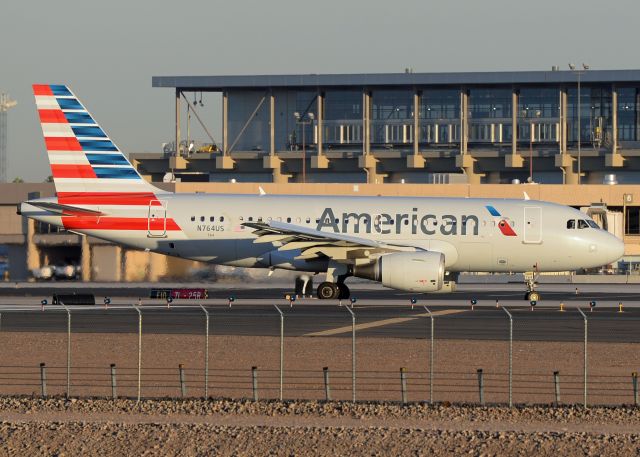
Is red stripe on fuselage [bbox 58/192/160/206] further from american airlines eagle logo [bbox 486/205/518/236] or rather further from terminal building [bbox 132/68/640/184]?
terminal building [bbox 132/68/640/184]

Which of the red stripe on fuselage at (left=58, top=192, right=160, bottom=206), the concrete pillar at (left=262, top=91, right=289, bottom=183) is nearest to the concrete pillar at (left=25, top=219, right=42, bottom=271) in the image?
the red stripe on fuselage at (left=58, top=192, right=160, bottom=206)

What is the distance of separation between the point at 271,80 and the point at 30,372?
81226 millimetres

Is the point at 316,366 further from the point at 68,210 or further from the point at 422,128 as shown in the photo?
the point at 422,128

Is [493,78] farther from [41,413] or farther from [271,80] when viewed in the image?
[41,413]

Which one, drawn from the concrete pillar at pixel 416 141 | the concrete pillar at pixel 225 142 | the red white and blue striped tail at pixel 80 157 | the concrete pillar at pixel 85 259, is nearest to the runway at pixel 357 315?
the red white and blue striped tail at pixel 80 157

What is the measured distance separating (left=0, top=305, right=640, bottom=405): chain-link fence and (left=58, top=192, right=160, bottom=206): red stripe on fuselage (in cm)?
660

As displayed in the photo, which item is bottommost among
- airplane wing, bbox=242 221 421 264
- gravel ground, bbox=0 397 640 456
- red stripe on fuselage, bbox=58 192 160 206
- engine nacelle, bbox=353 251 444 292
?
gravel ground, bbox=0 397 640 456

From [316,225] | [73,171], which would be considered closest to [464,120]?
[316,225]

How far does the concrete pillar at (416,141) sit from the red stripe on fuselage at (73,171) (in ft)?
178

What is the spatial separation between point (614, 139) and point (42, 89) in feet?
196

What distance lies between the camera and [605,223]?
237 feet

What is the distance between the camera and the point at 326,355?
31375 millimetres

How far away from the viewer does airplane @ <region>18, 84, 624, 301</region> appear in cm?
4969

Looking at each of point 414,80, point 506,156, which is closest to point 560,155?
→ point 506,156
